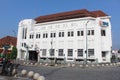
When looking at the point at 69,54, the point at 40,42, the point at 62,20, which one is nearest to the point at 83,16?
the point at 62,20

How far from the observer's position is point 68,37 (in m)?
68.3

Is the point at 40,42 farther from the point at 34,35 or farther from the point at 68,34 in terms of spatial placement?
the point at 68,34

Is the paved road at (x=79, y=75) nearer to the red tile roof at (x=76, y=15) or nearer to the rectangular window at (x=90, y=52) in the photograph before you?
the rectangular window at (x=90, y=52)

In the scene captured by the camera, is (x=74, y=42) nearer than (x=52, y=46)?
Yes

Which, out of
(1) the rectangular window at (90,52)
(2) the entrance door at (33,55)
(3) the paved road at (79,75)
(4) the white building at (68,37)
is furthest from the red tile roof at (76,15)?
(3) the paved road at (79,75)

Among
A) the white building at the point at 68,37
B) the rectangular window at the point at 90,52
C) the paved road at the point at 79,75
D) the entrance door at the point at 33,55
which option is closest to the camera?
the paved road at the point at 79,75

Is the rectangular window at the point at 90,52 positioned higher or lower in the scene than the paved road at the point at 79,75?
higher

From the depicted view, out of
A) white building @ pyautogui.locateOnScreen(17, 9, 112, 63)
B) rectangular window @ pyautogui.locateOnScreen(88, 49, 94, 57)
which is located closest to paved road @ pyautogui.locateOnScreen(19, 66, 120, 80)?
white building @ pyautogui.locateOnScreen(17, 9, 112, 63)

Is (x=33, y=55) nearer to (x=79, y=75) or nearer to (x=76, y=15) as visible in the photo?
(x=76, y=15)

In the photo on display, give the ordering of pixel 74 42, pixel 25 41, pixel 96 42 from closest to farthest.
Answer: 1. pixel 96 42
2. pixel 74 42
3. pixel 25 41

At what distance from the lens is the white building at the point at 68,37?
206 feet

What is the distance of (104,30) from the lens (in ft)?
213

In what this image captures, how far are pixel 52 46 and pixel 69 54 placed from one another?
8834mm

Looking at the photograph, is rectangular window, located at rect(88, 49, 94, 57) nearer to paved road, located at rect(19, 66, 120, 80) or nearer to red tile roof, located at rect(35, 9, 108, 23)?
red tile roof, located at rect(35, 9, 108, 23)
